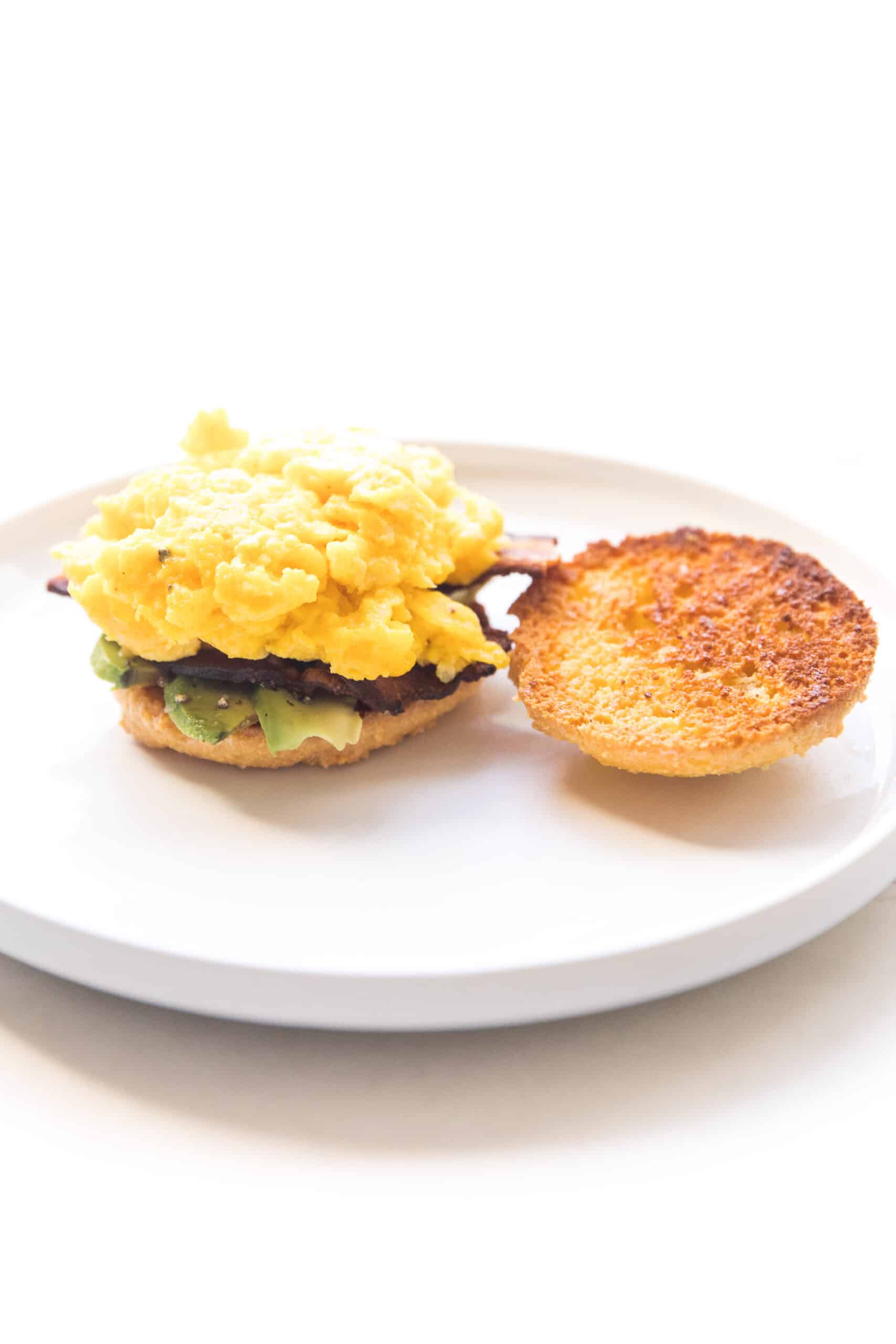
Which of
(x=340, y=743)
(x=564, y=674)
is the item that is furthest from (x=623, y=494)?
(x=340, y=743)

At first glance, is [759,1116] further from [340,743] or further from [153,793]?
[153,793]

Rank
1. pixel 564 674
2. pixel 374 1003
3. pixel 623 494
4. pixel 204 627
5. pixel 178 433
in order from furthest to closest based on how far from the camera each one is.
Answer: pixel 178 433 < pixel 623 494 < pixel 564 674 < pixel 204 627 < pixel 374 1003

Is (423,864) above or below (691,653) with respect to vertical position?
below

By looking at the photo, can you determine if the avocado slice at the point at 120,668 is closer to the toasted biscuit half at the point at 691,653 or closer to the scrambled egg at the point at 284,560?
the scrambled egg at the point at 284,560

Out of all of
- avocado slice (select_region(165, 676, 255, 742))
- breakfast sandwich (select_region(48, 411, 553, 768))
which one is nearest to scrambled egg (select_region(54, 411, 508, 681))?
breakfast sandwich (select_region(48, 411, 553, 768))

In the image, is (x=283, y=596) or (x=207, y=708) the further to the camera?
(x=207, y=708)

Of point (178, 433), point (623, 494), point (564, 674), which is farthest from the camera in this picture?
point (178, 433)

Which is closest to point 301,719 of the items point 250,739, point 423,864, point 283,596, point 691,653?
point 250,739

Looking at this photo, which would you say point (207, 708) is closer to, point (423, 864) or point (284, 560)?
point (284, 560)
